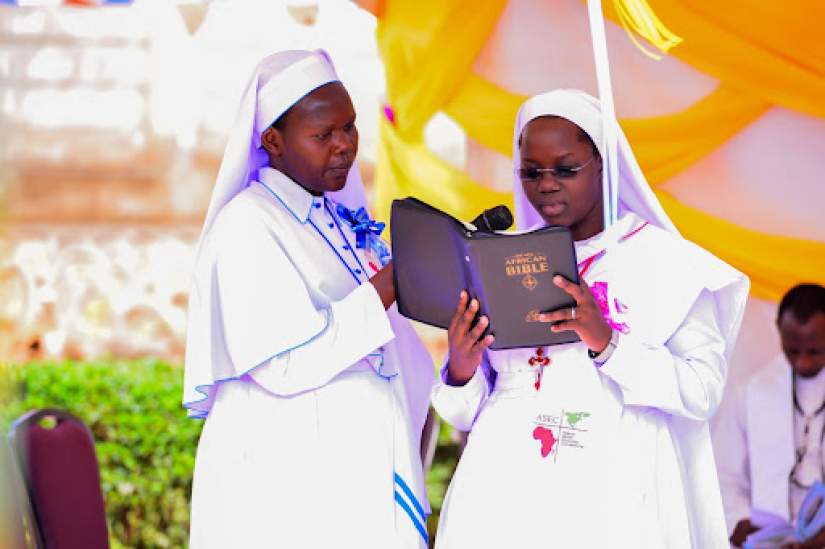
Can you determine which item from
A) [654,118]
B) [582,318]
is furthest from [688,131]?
[582,318]

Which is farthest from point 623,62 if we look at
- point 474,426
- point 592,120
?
point 474,426

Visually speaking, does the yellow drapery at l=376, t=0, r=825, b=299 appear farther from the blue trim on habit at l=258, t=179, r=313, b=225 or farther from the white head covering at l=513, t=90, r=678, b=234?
the blue trim on habit at l=258, t=179, r=313, b=225

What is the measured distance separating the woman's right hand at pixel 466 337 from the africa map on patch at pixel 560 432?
0.24 metres

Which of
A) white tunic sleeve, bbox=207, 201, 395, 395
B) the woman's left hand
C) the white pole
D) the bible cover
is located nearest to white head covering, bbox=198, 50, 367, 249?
white tunic sleeve, bbox=207, 201, 395, 395

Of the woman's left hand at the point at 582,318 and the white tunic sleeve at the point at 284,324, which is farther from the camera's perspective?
the white tunic sleeve at the point at 284,324

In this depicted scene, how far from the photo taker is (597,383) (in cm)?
357

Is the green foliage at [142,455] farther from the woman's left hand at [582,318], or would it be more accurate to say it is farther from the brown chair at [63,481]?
the woman's left hand at [582,318]

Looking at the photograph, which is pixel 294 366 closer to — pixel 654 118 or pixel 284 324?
pixel 284 324

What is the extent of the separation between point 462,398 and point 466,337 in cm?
23

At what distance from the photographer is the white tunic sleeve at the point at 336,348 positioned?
3711 mm

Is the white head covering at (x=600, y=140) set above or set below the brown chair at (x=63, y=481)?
above

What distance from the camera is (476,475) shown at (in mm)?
3639

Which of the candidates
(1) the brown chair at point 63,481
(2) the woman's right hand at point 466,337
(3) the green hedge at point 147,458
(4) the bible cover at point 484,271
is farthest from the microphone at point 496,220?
(3) the green hedge at point 147,458

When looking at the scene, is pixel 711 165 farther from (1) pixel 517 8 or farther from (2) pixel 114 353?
(2) pixel 114 353
